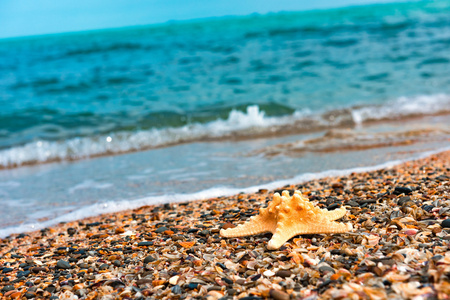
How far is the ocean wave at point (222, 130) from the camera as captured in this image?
9.67 m

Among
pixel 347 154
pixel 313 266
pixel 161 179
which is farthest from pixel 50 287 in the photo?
pixel 347 154

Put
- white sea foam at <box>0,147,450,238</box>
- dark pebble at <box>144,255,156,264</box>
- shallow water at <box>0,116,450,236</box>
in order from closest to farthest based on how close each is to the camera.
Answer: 1. dark pebble at <box>144,255,156,264</box>
2. white sea foam at <box>0,147,450,238</box>
3. shallow water at <box>0,116,450,236</box>

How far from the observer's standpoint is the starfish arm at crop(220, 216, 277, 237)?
375 centimetres

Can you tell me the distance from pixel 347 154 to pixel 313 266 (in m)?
4.70

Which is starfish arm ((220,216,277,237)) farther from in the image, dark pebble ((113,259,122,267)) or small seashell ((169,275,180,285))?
dark pebble ((113,259,122,267))

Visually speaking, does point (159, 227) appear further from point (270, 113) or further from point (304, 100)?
point (304, 100)

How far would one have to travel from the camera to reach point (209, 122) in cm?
1149

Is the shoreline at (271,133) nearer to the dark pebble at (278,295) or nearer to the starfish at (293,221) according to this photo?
the starfish at (293,221)

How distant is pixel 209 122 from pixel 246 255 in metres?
8.19

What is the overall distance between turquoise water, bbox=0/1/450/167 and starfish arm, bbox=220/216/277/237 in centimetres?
614

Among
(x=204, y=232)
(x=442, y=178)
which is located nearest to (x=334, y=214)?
(x=204, y=232)

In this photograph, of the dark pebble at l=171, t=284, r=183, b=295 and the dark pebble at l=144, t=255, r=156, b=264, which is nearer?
the dark pebble at l=171, t=284, r=183, b=295

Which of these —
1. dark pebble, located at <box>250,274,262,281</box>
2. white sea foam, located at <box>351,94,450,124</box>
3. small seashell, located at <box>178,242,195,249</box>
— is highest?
white sea foam, located at <box>351,94,450,124</box>

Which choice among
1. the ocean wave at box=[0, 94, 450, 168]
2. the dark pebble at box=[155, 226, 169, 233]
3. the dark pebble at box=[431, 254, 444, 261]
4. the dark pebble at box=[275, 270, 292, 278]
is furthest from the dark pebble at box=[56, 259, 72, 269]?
the ocean wave at box=[0, 94, 450, 168]
